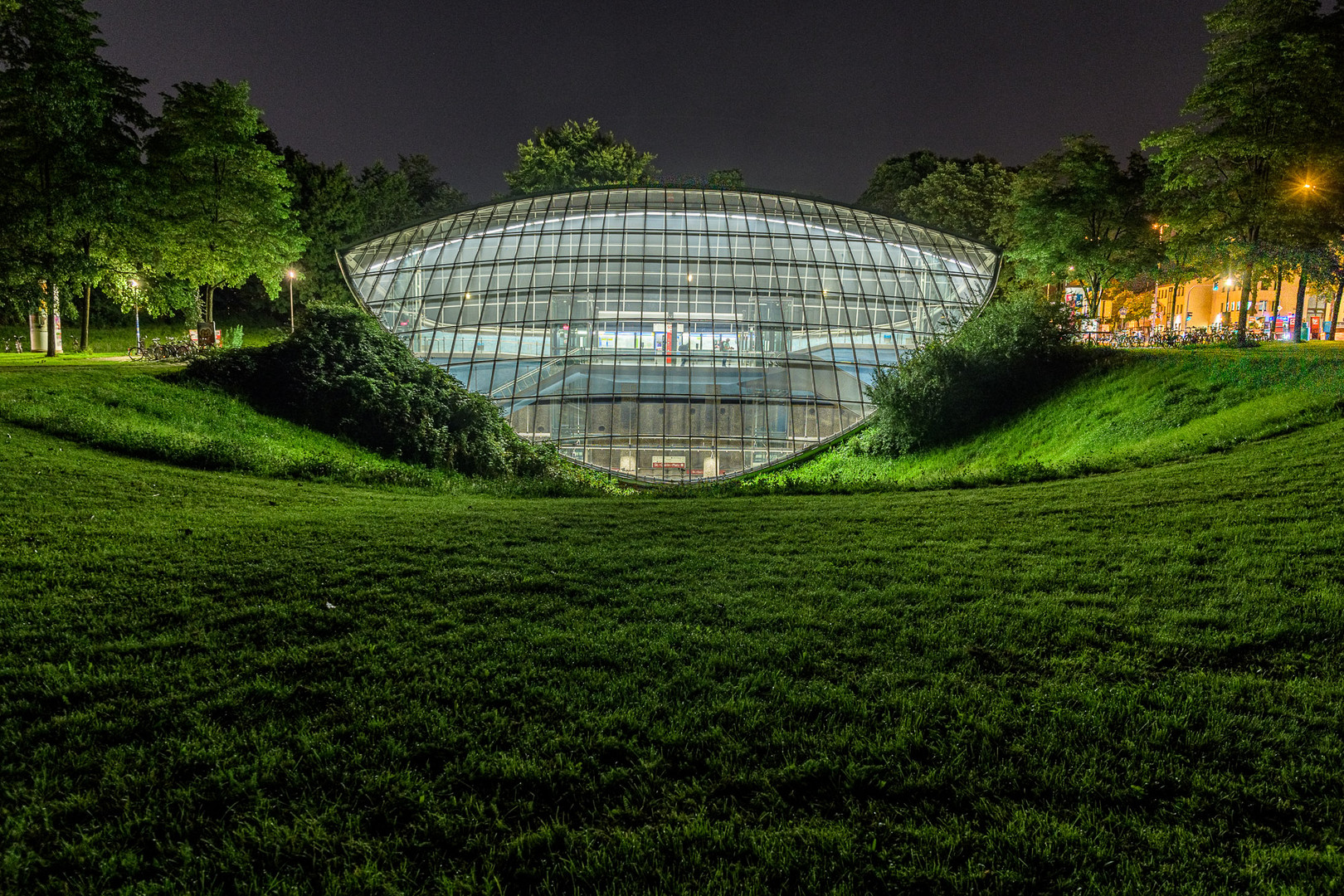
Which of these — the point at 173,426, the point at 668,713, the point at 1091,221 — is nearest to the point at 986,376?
the point at 1091,221

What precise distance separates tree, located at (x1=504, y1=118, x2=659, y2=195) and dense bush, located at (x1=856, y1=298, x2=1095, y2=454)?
5289 cm

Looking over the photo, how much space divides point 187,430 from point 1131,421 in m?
25.6

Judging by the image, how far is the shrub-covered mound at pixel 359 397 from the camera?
19031 millimetres

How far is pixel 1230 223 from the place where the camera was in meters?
25.8

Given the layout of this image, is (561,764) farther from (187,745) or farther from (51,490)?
(51,490)

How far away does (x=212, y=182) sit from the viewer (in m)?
29.1

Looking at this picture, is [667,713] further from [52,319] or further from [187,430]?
[52,319]

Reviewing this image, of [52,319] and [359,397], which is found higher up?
[52,319]

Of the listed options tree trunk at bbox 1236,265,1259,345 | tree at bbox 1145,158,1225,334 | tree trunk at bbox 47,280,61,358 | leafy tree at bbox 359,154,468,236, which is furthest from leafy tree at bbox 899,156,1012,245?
tree trunk at bbox 47,280,61,358

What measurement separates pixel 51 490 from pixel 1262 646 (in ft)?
48.1

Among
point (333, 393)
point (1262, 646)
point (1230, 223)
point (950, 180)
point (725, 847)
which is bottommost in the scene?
point (725, 847)

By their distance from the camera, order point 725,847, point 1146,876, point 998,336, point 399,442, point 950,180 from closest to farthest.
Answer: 1. point 1146,876
2. point 725,847
3. point 399,442
4. point 998,336
5. point 950,180

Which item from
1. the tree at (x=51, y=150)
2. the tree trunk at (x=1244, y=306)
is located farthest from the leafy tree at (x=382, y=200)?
the tree trunk at (x=1244, y=306)

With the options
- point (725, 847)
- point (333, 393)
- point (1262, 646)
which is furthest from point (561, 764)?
point (333, 393)
